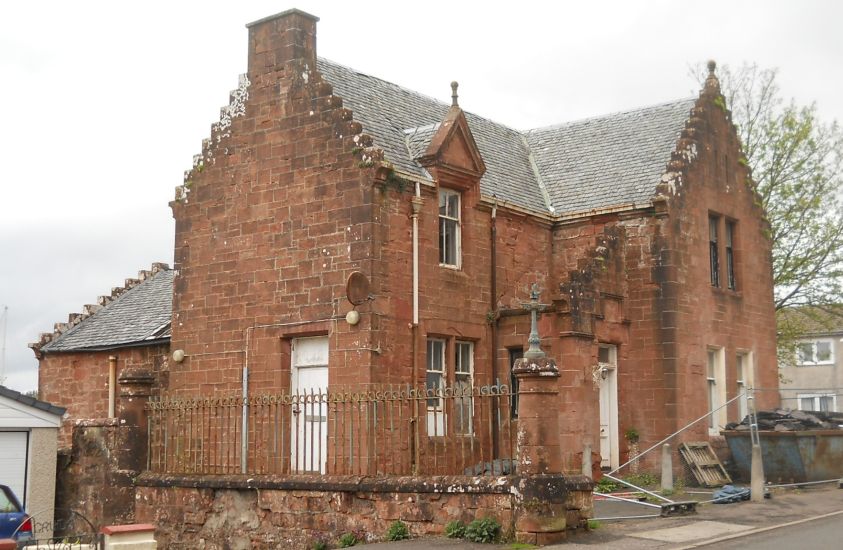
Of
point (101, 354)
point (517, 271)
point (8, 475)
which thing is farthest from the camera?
point (101, 354)

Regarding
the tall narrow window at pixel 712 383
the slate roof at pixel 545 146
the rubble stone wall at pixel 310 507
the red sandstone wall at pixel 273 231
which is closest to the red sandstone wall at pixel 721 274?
the tall narrow window at pixel 712 383

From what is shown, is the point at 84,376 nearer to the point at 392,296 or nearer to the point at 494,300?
the point at 392,296

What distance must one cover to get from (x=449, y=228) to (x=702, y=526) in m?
8.28

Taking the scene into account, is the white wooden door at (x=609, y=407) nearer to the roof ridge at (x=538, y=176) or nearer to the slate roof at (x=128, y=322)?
the roof ridge at (x=538, y=176)

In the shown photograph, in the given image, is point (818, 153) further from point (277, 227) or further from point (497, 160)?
point (277, 227)

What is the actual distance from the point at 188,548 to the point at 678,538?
346 inches

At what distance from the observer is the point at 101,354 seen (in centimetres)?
2669

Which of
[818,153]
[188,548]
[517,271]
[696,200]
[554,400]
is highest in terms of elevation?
[818,153]

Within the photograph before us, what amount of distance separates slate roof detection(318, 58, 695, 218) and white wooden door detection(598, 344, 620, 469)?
3668mm

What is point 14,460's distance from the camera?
20.5m

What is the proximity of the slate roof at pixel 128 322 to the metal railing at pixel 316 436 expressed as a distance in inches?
209

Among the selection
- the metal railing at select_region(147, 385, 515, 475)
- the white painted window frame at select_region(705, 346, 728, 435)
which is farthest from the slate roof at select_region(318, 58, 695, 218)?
the metal railing at select_region(147, 385, 515, 475)

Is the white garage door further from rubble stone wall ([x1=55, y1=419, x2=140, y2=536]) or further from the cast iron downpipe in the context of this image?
the cast iron downpipe

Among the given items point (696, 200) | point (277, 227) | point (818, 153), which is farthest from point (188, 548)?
point (818, 153)
